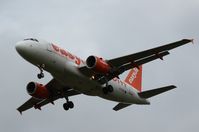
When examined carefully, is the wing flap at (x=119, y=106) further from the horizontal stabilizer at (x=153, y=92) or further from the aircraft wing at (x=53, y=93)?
the aircraft wing at (x=53, y=93)

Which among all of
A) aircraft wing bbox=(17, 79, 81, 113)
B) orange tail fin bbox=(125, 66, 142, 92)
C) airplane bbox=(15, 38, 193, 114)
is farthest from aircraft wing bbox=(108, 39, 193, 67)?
orange tail fin bbox=(125, 66, 142, 92)

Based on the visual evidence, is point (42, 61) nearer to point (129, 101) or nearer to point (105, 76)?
point (105, 76)

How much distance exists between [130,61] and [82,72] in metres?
4.65

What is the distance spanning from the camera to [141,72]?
69.4 m

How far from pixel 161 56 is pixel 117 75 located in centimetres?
472

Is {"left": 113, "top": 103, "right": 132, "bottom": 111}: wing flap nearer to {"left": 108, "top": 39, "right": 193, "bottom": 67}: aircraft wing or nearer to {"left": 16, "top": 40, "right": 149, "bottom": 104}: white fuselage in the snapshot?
{"left": 16, "top": 40, "right": 149, "bottom": 104}: white fuselage

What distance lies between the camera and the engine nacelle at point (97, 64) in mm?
52688

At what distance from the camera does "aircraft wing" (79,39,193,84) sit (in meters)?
52.8

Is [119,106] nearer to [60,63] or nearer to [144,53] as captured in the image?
[144,53]

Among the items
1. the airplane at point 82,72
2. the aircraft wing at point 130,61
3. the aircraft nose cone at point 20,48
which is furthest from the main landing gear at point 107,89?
the aircraft nose cone at point 20,48

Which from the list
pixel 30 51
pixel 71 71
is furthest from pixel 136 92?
pixel 30 51

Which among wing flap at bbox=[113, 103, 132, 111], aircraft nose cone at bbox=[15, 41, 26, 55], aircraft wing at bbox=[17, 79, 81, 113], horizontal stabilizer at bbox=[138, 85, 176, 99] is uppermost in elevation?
aircraft nose cone at bbox=[15, 41, 26, 55]

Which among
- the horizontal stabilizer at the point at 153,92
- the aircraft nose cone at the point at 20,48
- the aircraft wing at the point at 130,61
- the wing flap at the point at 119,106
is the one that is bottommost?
the wing flap at the point at 119,106

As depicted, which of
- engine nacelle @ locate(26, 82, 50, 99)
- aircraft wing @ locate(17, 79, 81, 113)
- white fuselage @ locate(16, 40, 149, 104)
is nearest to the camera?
white fuselage @ locate(16, 40, 149, 104)
